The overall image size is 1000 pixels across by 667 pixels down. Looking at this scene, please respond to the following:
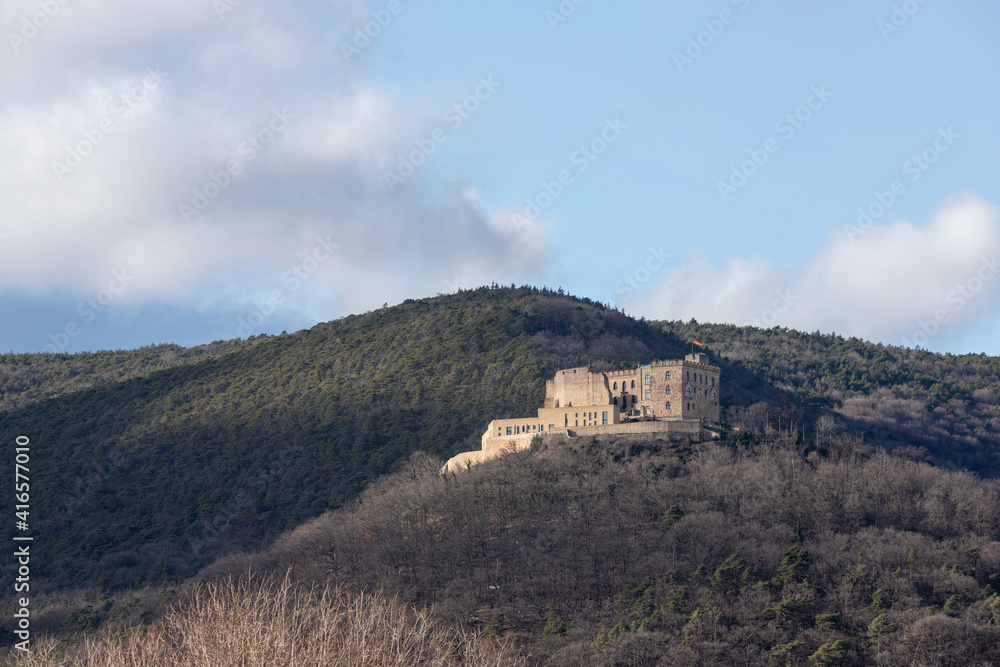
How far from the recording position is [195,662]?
150 feet

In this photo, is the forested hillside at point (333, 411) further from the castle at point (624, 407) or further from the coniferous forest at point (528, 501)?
the castle at point (624, 407)

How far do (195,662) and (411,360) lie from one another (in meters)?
113

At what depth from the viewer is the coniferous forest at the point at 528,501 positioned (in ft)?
285

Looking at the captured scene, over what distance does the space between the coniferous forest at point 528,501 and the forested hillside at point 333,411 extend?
0.43 m

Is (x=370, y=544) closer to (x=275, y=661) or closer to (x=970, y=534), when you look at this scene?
(x=970, y=534)

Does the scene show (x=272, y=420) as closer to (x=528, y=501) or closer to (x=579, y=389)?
(x=579, y=389)

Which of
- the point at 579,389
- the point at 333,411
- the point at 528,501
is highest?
the point at 333,411

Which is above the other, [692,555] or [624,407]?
[624,407]

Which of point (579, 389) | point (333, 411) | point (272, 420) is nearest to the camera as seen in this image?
point (579, 389)

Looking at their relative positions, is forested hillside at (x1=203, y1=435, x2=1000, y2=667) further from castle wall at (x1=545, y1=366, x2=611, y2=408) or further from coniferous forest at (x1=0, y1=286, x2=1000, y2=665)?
castle wall at (x1=545, y1=366, x2=611, y2=408)

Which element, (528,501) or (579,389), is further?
(579,389)

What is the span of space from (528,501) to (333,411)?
51077mm

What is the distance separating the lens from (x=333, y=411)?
148 m

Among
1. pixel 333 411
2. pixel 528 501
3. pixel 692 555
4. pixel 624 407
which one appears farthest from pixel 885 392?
pixel 692 555
